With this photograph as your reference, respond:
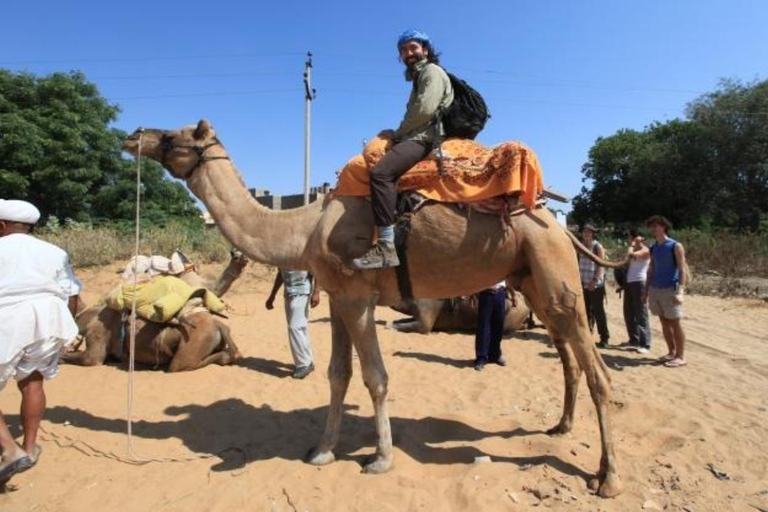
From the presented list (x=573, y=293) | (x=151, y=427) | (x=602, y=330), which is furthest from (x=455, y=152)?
(x=602, y=330)

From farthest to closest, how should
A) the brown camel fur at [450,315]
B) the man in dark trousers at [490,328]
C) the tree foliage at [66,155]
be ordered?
the tree foliage at [66,155], the brown camel fur at [450,315], the man in dark trousers at [490,328]

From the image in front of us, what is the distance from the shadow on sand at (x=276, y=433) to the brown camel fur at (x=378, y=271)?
41 centimetres

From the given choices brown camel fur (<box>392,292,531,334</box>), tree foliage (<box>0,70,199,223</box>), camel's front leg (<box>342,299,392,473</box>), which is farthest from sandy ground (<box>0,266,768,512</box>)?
tree foliage (<box>0,70,199,223</box>)

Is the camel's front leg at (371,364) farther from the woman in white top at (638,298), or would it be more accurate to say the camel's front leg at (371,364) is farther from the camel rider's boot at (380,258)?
the woman in white top at (638,298)

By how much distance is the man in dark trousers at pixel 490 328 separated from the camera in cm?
721

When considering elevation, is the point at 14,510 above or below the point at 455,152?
below

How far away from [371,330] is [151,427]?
2601 millimetres

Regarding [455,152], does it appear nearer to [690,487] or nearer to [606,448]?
[606,448]

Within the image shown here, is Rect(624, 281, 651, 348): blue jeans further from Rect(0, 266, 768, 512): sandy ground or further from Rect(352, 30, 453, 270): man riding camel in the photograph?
Rect(352, 30, 453, 270): man riding camel

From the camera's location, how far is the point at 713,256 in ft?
67.1

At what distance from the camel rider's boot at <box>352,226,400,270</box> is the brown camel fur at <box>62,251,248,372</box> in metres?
3.72

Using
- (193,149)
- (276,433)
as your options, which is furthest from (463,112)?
(276,433)

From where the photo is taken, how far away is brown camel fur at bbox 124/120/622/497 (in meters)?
3.84

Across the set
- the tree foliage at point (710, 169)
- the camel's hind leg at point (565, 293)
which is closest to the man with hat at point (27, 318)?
the camel's hind leg at point (565, 293)
